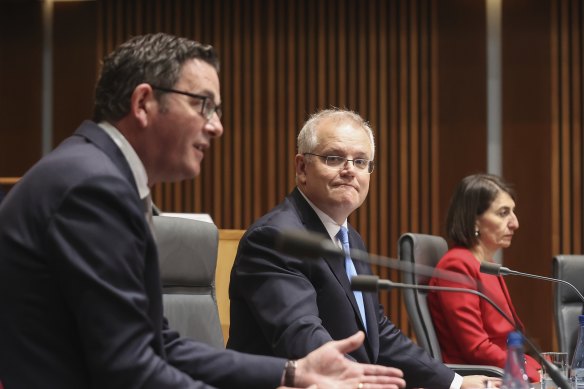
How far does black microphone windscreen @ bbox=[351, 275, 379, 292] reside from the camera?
1.97m

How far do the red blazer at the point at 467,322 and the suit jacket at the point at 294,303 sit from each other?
0.98m

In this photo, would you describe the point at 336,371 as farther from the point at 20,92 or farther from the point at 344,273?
the point at 20,92

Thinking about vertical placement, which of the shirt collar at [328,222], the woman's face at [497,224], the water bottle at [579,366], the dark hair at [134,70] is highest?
the dark hair at [134,70]

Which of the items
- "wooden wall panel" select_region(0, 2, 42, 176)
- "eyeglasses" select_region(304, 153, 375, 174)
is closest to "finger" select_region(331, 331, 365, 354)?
"eyeglasses" select_region(304, 153, 375, 174)

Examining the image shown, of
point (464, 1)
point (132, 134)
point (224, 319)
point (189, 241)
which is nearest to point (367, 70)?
Result: point (464, 1)

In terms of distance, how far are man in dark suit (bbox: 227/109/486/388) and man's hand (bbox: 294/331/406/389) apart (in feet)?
1.94

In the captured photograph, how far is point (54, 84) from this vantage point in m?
7.45

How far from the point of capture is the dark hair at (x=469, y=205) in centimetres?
469

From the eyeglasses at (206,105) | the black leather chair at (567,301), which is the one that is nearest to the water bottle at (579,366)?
the eyeglasses at (206,105)

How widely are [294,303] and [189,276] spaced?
0.47m

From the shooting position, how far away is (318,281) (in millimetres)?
2977

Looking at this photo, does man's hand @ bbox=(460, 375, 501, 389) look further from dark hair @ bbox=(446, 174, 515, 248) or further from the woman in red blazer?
dark hair @ bbox=(446, 174, 515, 248)

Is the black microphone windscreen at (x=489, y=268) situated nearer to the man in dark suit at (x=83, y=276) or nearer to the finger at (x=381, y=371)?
the finger at (x=381, y=371)

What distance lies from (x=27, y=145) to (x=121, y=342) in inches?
239
